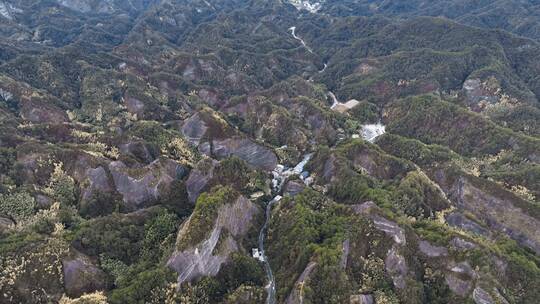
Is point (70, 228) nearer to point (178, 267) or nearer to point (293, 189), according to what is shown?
point (178, 267)

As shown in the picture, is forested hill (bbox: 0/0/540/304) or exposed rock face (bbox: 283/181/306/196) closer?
forested hill (bbox: 0/0/540/304)

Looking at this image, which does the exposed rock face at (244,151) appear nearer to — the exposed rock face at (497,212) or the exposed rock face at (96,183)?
the exposed rock face at (96,183)

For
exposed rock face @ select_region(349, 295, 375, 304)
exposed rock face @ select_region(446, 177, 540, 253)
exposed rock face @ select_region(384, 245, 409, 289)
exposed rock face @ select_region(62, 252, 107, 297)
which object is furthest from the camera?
exposed rock face @ select_region(446, 177, 540, 253)

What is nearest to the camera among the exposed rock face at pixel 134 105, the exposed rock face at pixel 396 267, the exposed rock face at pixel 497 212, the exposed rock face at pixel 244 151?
the exposed rock face at pixel 396 267

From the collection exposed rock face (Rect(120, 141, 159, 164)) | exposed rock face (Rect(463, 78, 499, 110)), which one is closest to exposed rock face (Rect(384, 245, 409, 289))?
exposed rock face (Rect(120, 141, 159, 164))

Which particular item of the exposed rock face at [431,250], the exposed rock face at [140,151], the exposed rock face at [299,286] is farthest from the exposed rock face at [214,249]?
the exposed rock face at [140,151]

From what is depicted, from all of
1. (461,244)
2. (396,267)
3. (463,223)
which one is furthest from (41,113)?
(463,223)

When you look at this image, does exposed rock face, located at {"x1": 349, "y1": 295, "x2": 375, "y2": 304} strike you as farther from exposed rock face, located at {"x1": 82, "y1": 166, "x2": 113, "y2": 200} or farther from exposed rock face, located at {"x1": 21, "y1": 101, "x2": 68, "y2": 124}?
exposed rock face, located at {"x1": 21, "y1": 101, "x2": 68, "y2": 124}

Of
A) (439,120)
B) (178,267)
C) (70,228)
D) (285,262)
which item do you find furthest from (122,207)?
(439,120)
